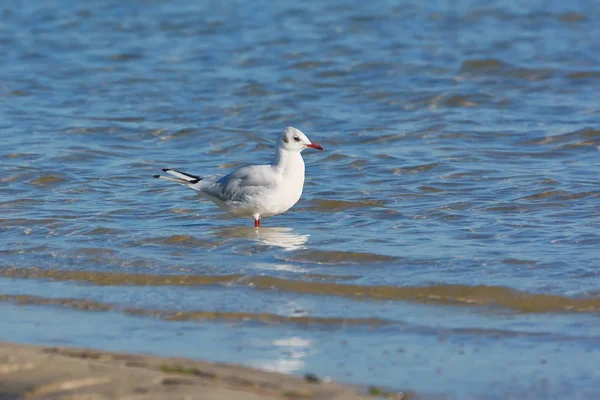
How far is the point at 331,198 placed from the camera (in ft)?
29.6

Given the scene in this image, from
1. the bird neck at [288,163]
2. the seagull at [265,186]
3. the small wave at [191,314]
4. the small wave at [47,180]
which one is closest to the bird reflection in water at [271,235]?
the seagull at [265,186]

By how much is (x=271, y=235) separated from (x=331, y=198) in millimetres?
1299

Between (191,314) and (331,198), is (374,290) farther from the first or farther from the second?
(331,198)

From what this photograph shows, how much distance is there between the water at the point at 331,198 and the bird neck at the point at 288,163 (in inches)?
18.2

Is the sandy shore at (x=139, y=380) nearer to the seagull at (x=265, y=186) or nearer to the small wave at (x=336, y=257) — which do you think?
the small wave at (x=336, y=257)

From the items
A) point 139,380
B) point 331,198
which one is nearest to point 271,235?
point 331,198

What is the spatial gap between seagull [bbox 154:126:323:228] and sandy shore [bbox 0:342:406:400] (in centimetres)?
346

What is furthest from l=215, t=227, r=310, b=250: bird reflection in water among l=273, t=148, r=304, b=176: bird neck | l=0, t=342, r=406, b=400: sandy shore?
l=0, t=342, r=406, b=400: sandy shore

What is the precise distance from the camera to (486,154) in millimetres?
10562

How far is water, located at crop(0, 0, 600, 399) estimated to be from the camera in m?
5.20

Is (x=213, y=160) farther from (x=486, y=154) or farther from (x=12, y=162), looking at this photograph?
(x=486, y=154)

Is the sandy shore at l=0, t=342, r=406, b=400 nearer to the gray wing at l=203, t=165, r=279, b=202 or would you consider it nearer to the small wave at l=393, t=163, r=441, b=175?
the gray wing at l=203, t=165, r=279, b=202

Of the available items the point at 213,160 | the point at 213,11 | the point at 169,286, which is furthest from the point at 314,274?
the point at 213,11

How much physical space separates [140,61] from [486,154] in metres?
7.69
